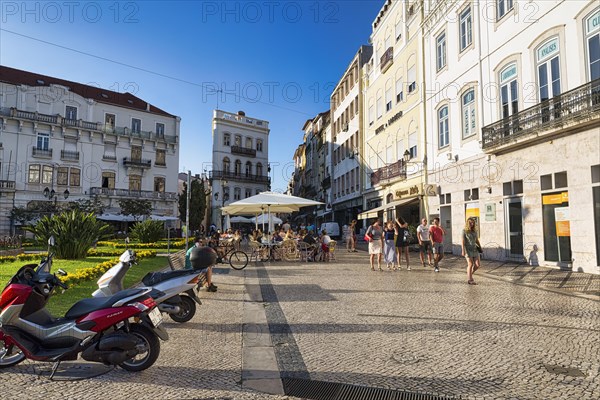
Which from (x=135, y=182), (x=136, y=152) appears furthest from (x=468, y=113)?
(x=136, y=152)

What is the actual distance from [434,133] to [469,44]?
14.8ft

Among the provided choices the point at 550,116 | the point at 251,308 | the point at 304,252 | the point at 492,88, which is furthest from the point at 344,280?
the point at 492,88

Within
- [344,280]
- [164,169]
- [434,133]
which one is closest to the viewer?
[344,280]

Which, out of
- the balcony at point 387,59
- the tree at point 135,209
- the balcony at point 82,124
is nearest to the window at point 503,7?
the balcony at point 387,59

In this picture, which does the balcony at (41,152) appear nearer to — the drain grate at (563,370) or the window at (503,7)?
the window at (503,7)

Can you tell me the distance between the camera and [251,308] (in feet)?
22.9

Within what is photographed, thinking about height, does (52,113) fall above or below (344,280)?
above

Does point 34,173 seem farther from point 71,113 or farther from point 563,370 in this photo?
point 563,370

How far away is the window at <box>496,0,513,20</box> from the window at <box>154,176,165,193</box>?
40646 mm

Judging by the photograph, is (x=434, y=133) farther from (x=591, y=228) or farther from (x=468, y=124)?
(x=591, y=228)

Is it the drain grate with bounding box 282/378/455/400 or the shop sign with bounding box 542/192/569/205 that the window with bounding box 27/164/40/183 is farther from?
the drain grate with bounding box 282/378/455/400

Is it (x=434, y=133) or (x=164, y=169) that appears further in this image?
(x=164, y=169)

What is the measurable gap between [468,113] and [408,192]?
658 centimetres

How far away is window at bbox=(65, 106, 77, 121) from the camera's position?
41.7 meters
